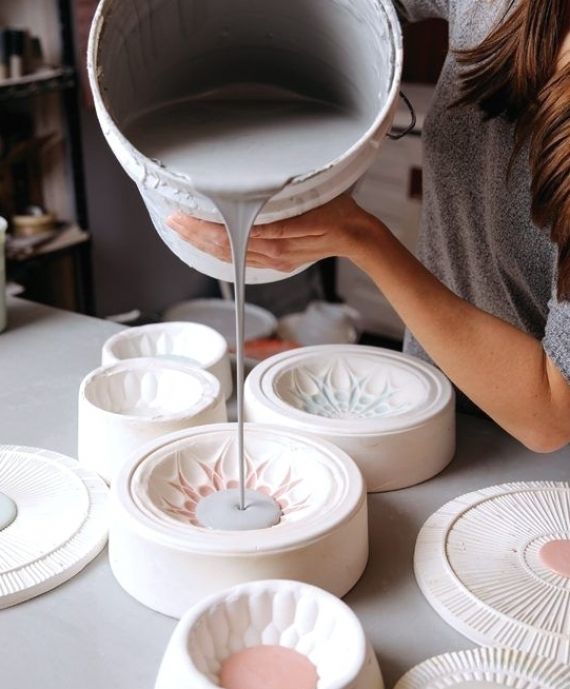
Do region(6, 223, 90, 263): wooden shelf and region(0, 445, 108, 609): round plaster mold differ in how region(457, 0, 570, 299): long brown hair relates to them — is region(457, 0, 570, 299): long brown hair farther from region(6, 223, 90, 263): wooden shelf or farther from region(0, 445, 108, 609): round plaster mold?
region(6, 223, 90, 263): wooden shelf

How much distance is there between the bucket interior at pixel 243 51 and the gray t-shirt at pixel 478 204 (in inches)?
7.5

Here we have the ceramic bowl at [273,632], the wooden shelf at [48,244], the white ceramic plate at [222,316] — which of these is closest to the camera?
the ceramic bowl at [273,632]

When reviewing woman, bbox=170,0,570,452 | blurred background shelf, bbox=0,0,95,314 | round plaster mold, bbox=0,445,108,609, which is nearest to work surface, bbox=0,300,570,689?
round plaster mold, bbox=0,445,108,609

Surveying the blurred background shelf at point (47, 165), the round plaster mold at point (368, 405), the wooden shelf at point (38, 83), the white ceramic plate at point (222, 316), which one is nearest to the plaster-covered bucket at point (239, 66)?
the round plaster mold at point (368, 405)

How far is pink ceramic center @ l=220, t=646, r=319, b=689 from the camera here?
0.75 metres

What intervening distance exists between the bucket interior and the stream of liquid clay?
17mm

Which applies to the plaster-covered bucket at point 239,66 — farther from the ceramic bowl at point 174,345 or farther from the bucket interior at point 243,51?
the ceramic bowl at point 174,345

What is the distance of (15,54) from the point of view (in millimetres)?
2334

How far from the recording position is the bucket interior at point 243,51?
3.20 feet

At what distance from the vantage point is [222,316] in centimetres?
294

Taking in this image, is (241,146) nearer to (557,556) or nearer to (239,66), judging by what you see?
(239,66)

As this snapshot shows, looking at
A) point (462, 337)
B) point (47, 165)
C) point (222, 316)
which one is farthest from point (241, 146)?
point (222, 316)

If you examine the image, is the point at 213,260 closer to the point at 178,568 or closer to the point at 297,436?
the point at 297,436

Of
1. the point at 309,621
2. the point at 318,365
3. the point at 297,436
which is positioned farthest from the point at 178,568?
the point at 318,365
